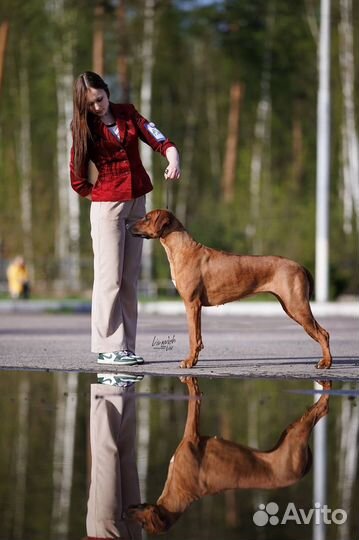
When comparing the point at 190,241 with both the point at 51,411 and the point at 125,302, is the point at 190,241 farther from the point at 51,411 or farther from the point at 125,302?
the point at 51,411

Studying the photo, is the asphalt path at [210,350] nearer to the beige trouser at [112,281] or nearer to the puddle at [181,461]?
the beige trouser at [112,281]

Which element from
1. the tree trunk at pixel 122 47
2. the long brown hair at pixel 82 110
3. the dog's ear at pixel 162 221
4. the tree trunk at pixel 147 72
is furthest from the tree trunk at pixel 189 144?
the long brown hair at pixel 82 110

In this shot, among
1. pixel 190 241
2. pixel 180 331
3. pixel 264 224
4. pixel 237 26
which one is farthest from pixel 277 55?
pixel 190 241

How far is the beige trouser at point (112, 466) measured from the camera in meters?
4.27

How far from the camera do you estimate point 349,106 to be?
150 feet

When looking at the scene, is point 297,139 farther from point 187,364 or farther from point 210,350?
point 187,364

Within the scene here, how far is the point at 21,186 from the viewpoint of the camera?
54.5 m

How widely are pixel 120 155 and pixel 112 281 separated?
930mm

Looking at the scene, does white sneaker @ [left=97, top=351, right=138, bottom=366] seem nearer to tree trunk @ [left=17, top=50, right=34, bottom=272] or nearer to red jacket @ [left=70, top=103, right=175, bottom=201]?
red jacket @ [left=70, top=103, right=175, bottom=201]

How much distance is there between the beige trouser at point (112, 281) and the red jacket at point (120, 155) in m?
0.11

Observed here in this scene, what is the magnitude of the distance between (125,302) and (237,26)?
132 feet

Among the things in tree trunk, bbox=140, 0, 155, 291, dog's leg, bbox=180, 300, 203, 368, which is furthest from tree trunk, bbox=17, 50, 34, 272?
dog's leg, bbox=180, 300, 203, 368

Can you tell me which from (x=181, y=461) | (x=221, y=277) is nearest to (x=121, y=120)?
(x=221, y=277)

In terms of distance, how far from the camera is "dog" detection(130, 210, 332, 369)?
1006 centimetres
